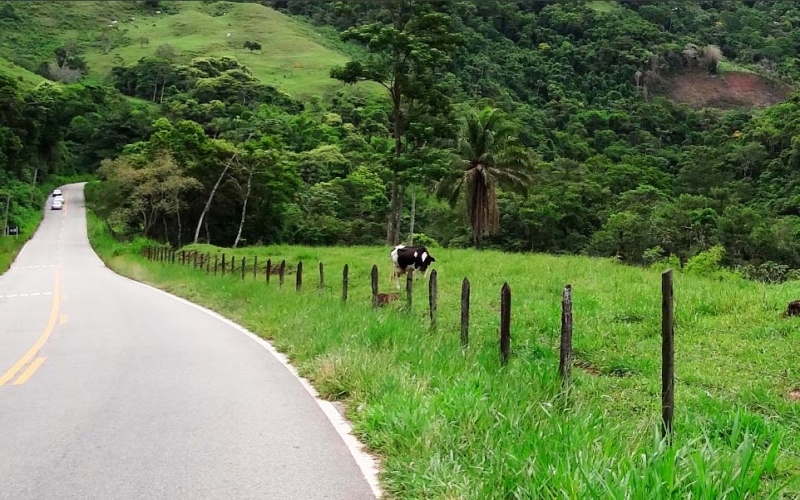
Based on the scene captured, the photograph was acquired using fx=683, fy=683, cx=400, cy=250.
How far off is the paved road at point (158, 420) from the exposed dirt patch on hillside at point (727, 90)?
415 ft

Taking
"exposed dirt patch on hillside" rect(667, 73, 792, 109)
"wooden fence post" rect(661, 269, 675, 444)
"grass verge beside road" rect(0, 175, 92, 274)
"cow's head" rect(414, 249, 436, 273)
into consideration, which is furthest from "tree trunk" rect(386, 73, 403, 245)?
Answer: "exposed dirt patch on hillside" rect(667, 73, 792, 109)

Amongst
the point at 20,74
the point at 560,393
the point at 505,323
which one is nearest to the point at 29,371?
the point at 505,323

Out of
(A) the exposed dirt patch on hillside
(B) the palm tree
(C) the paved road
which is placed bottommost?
(C) the paved road

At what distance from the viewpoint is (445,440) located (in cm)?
527

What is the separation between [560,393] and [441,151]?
3078cm

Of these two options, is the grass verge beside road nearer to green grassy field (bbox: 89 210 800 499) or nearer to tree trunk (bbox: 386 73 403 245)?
tree trunk (bbox: 386 73 403 245)

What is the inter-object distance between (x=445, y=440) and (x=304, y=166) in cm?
6317

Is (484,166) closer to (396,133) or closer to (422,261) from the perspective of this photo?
(396,133)

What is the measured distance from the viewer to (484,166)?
43906 millimetres

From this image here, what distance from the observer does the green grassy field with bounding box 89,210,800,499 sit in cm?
411

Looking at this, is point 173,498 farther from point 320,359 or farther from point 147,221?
point 147,221

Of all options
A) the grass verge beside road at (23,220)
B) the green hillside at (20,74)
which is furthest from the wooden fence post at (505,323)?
the green hillside at (20,74)

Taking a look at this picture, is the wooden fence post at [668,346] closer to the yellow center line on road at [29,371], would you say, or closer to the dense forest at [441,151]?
the yellow center line on road at [29,371]

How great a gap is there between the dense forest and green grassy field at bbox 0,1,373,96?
10890 mm
